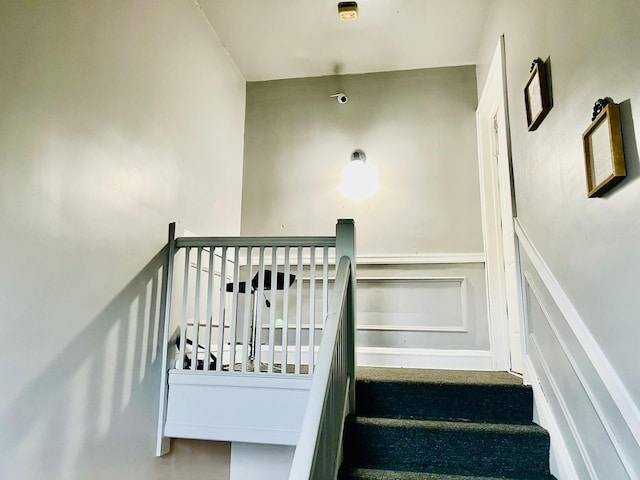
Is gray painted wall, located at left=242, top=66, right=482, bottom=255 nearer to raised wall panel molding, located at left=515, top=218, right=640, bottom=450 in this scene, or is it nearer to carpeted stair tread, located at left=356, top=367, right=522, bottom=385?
carpeted stair tread, located at left=356, top=367, right=522, bottom=385

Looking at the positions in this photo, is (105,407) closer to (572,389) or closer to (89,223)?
(89,223)

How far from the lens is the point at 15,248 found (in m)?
1.62

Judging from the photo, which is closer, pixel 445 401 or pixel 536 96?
pixel 536 96

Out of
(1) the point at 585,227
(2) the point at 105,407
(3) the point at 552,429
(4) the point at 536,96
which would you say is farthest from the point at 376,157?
(2) the point at 105,407

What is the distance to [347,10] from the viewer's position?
10.3 ft

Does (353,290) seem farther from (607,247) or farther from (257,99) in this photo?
(257,99)

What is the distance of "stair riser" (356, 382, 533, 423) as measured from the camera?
7.43 feet

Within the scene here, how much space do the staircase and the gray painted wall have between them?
1453mm

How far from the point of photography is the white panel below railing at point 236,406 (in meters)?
2.31

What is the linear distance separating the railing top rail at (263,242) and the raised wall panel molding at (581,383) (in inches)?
40.3

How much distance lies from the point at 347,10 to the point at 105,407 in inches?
111

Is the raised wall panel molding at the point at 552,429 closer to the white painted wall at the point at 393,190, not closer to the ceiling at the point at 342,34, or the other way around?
the white painted wall at the point at 393,190

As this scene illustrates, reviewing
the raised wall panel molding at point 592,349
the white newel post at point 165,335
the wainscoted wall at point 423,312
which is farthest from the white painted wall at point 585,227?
the white newel post at point 165,335

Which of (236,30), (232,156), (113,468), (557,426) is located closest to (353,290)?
(557,426)
